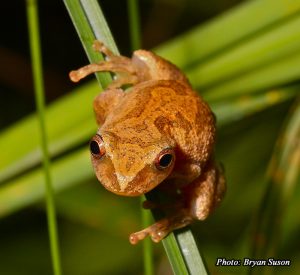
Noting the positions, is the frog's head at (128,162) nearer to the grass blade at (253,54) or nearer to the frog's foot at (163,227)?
the frog's foot at (163,227)

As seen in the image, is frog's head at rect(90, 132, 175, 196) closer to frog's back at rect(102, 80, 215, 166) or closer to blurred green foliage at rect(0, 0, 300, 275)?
frog's back at rect(102, 80, 215, 166)

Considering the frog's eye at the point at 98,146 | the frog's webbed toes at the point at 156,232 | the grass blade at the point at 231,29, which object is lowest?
the frog's webbed toes at the point at 156,232

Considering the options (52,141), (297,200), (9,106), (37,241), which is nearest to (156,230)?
(52,141)

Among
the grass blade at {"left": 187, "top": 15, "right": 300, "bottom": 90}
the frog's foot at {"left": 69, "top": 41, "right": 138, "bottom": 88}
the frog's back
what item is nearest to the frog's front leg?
the frog's back

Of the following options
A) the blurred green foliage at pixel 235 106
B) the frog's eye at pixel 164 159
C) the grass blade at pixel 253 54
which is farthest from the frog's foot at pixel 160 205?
the grass blade at pixel 253 54

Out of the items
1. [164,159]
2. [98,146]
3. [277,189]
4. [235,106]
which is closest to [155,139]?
[164,159]

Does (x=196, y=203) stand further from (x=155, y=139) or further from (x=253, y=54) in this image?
(x=253, y=54)
